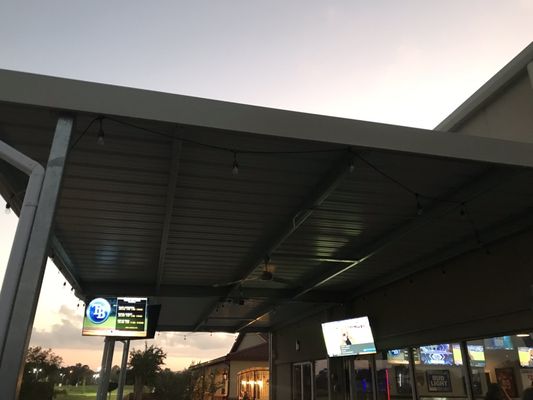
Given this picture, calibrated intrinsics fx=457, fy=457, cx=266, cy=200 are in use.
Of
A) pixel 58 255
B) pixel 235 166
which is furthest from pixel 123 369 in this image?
pixel 235 166

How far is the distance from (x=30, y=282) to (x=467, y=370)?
6765mm

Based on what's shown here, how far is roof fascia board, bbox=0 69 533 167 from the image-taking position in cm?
313

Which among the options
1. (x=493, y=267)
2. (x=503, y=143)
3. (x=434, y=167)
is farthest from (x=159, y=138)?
(x=493, y=267)

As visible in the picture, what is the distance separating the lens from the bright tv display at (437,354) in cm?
775

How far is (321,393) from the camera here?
41.0ft

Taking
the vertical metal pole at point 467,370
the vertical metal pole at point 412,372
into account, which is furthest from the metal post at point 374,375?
the vertical metal pole at point 467,370

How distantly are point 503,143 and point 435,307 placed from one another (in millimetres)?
4757

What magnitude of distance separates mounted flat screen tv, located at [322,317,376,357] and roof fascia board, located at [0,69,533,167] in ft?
20.3

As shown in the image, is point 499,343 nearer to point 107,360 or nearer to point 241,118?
point 241,118

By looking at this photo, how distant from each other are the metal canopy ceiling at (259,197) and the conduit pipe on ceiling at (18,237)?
1.34 feet

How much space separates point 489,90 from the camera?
22.0ft

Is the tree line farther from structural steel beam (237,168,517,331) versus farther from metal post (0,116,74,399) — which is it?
structural steel beam (237,168,517,331)

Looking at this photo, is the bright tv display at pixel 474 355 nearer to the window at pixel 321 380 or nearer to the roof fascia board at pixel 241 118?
the roof fascia board at pixel 241 118

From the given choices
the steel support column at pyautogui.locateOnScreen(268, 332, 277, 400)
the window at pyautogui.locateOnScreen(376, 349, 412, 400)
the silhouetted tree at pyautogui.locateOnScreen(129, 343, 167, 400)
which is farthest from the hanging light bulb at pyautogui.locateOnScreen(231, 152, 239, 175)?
the silhouetted tree at pyautogui.locateOnScreen(129, 343, 167, 400)
